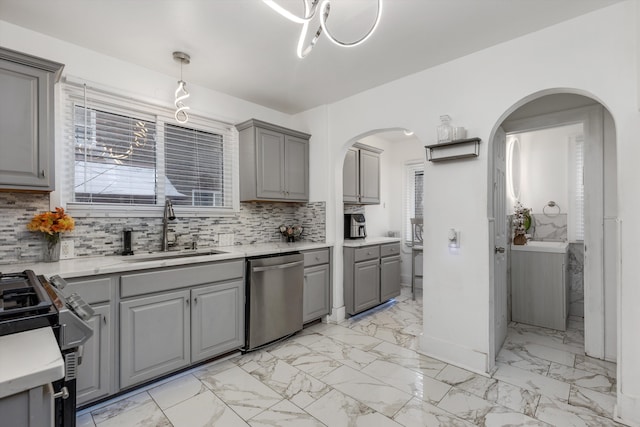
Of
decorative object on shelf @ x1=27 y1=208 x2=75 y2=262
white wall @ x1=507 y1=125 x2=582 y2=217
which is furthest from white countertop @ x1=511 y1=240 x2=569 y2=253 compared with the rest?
decorative object on shelf @ x1=27 y1=208 x2=75 y2=262

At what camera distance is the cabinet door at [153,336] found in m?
2.08

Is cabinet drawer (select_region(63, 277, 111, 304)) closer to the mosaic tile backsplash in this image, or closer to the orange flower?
the orange flower

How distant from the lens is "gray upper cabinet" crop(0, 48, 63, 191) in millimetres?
1886

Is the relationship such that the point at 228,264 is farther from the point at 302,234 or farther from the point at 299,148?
the point at 299,148

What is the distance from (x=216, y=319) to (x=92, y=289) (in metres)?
0.93

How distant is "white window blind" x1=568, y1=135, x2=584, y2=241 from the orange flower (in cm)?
540

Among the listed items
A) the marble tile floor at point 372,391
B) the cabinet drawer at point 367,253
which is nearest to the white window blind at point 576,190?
the marble tile floor at point 372,391

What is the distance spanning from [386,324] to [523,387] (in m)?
1.47

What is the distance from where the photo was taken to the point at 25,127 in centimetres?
195

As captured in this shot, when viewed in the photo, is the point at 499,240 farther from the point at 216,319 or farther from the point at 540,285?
the point at 216,319

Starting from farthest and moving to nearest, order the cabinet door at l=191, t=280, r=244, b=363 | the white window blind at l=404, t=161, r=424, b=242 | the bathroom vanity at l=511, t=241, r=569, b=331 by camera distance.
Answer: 1. the white window blind at l=404, t=161, r=424, b=242
2. the bathroom vanity at l=511, t=241, r=569, b=331
3. the cabinet door at l=191, t=280, r=244, b=363

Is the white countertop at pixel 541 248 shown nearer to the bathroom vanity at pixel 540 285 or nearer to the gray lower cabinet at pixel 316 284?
the bathroom vanity at pixel 540 285

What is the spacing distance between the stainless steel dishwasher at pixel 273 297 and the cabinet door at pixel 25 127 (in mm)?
1608

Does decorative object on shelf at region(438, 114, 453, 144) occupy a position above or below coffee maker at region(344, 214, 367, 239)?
above
